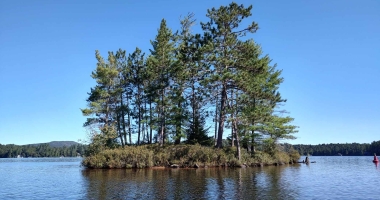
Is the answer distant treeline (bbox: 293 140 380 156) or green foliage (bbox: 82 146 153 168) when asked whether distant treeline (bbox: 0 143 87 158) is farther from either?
green foliage (bbox: 82 146 153 168)

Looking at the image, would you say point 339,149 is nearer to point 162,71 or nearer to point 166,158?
point 162,71

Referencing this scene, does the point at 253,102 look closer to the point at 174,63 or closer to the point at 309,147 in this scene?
the point at 174,63

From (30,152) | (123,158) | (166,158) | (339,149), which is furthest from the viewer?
(30,152)

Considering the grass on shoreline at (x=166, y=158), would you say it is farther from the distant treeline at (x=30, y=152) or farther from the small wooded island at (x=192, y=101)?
the distant treeline at (x=30, y=152)

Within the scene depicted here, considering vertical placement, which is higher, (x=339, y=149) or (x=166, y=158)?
(x=166, y=158)

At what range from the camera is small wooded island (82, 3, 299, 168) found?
39688 mm

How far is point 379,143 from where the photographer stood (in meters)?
127

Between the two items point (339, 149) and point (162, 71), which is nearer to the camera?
point (162, 71)

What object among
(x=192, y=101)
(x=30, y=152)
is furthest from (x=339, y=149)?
(x=30, y=152)

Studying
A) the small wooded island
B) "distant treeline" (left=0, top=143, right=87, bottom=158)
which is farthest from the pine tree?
"distant treeline" (left=0, top=143, right=87, bottom=158)

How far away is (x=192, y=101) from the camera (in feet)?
153

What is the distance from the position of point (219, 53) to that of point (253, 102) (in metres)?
8.15

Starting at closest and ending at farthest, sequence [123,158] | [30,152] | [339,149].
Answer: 1. [123,158]
2. [339,149]
3. [30,152]

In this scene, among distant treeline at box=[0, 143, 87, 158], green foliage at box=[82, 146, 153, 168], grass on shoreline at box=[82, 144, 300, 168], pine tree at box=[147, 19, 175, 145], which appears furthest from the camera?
distant treeline at box=[0, 143, 87, 158]
